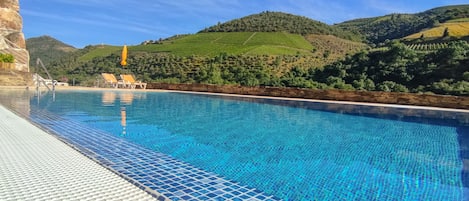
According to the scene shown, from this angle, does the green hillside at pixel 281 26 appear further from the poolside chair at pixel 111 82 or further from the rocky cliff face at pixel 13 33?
the poolside chair at pixel 111 82

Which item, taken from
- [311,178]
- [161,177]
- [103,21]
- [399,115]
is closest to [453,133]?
[399,115]

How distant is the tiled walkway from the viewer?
226 cm

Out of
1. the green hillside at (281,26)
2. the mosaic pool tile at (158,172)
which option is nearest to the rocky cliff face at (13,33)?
the mosaic pool tile at (158,172)

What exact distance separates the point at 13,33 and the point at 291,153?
2356 cm

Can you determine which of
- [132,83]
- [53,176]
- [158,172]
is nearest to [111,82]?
[132,83]

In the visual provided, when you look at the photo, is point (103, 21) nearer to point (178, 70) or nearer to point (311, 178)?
point (178, 70)

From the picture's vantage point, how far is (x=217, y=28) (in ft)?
202

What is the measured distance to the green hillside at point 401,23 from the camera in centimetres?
5216

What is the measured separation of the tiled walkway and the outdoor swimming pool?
285 millimetres

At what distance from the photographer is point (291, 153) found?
14.8ft

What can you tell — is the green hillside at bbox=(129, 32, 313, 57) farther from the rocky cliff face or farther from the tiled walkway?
the tiled walkway

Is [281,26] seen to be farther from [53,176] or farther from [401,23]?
[53,176]

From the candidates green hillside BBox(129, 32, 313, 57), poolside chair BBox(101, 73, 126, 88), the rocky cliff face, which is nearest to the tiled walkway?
poolside chair BBox(101, 73, 126, 88)

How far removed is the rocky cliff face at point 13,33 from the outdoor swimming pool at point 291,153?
16763 mm
